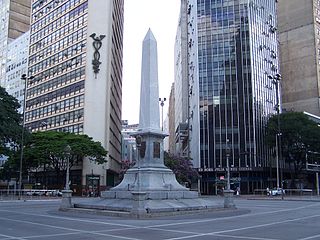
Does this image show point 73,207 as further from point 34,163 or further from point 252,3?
point 252,3

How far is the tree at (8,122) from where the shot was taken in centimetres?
4312

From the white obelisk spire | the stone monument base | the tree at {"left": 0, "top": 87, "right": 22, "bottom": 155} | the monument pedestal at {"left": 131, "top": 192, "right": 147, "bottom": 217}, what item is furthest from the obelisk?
the tree at {"left": 0, "top": 87, "right": 22, "bottom": 155}

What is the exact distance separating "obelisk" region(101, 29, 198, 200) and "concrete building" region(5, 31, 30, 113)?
248ft

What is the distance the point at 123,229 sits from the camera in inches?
604

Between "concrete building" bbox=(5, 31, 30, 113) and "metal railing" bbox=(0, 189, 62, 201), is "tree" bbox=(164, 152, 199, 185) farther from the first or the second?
"concrete building" bbox=(5, 31, 30, 113)

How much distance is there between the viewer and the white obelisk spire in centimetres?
2733

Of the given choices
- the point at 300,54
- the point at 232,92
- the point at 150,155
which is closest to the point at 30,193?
the point at 150,155

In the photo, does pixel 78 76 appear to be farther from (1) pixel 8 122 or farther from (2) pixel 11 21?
(2) pixel 11 21

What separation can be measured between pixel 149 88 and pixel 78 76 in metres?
45.8

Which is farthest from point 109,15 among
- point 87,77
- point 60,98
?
point 60,98

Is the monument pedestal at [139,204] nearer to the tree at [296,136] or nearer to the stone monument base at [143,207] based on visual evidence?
the stone monument base at [143,207]

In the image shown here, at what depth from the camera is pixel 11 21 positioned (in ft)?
390

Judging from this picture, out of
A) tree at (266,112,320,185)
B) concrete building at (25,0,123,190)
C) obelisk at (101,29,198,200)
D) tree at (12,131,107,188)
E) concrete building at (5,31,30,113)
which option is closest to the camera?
obelisk at (101,29,198,200)

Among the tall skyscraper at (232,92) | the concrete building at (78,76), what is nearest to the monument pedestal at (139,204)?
the concrete building at (78,76)
